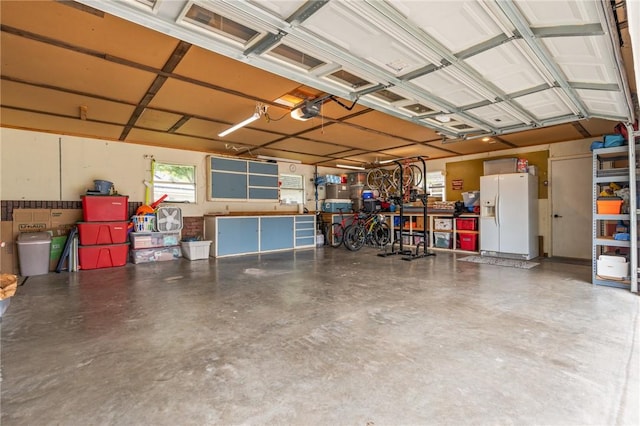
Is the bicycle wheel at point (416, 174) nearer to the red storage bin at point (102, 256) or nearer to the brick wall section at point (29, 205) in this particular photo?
the red storage bin at point (102, 256)

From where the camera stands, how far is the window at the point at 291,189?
28.3ft

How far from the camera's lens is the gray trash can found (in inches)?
184

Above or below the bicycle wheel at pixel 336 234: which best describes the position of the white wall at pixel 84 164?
above

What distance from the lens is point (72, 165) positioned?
5586 millimetres

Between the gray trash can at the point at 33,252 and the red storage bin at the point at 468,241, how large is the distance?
8.45 m

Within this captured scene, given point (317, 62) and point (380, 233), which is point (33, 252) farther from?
point (380, 233)

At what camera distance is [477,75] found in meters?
2.73

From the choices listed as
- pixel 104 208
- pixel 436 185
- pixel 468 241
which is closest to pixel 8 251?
pixel 104 208

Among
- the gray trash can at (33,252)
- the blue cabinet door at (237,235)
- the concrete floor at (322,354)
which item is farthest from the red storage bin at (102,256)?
the blue cabinet door at (237,235)

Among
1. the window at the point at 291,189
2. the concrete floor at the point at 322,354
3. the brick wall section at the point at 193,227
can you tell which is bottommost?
the concrete floor at the point at 322,354

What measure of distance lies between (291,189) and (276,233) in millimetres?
1747

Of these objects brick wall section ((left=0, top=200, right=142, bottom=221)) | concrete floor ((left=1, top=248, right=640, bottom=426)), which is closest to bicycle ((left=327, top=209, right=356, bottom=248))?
concrete floor ((left=1, top=248, right=640, bottom=426))

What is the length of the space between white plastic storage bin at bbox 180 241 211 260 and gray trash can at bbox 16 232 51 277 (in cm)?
221

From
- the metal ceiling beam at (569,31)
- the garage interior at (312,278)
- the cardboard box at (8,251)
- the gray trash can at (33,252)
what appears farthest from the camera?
the cardboard box at (8,251)
